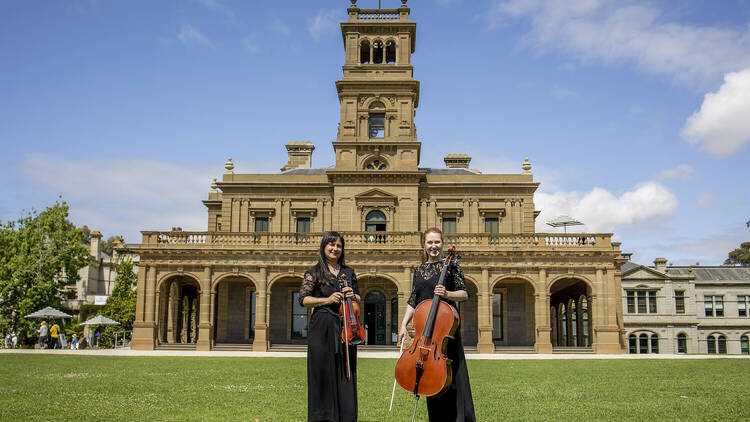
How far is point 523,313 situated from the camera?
36750mm

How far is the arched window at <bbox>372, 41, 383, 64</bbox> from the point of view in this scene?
4066cm

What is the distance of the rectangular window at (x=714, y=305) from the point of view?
186 ft

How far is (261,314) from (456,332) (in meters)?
27.4

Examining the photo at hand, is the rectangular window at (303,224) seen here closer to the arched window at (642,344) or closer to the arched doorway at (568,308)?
the arched doorway at (568,308)

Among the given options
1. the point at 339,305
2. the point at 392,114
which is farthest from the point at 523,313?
the point at 339,305

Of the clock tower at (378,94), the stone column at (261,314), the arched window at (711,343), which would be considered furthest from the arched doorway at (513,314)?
the arched window at (711,343)

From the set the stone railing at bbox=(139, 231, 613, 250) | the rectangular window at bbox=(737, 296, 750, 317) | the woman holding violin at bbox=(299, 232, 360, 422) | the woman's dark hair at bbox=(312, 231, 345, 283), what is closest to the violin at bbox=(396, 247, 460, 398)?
the woman holding violin at bbox=(299, 232, 360, 422)

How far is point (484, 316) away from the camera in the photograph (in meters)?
33.1

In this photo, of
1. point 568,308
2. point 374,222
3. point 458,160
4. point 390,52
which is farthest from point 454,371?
point 458,160

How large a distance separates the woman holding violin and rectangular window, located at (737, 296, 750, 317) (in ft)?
195

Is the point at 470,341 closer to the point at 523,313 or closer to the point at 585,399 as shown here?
the point at 523,313

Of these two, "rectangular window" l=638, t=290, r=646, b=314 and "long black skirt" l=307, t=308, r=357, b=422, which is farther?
"rectangular window" l=638, t=290, r=646, b=314

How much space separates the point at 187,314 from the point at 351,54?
18.7m

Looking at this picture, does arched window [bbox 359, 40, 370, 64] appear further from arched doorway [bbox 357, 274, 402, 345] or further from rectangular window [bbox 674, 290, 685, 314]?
rectangular window [bbox 674, 290, 685, 314]
